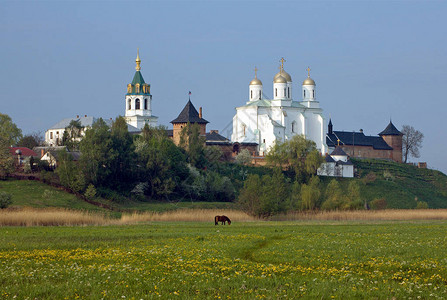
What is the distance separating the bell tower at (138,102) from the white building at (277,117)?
27.3 meters

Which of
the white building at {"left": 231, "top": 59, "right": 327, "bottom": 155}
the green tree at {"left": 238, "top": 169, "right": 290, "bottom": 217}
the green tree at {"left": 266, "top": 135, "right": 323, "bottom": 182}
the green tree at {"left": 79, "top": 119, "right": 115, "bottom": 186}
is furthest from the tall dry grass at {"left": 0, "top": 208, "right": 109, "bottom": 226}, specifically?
the white building at {"left": 231, "top": 59, "right": 327, "bottom": 155}

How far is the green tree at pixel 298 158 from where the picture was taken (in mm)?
80938

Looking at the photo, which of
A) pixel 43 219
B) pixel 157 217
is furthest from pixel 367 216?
pixel 43 219

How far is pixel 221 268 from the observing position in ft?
55.3

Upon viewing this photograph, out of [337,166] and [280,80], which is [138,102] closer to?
[280,80]

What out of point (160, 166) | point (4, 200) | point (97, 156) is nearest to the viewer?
point (4, 200)

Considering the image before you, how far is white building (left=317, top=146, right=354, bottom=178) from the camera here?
86438mm

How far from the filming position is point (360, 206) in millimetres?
56594

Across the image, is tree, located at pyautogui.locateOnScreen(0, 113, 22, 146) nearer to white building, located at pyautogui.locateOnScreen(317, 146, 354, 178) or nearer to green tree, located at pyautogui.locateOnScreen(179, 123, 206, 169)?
green tree, located at pyautogui.locateOnScreen(179, 123, 206, 169)

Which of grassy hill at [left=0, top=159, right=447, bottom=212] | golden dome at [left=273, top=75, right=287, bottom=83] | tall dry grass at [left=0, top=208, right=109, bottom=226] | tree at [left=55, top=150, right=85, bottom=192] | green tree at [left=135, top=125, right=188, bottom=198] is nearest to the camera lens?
tall dry grass at [left=0, top=208, right=109, bottom=226]

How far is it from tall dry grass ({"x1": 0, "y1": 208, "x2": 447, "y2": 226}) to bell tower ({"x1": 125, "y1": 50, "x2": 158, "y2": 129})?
7818cm

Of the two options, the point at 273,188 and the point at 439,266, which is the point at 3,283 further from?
the point at 273,188

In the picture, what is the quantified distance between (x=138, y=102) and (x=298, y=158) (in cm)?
5142

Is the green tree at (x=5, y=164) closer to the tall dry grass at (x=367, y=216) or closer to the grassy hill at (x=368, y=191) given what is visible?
the grassy hill at (x=368, y=191)
